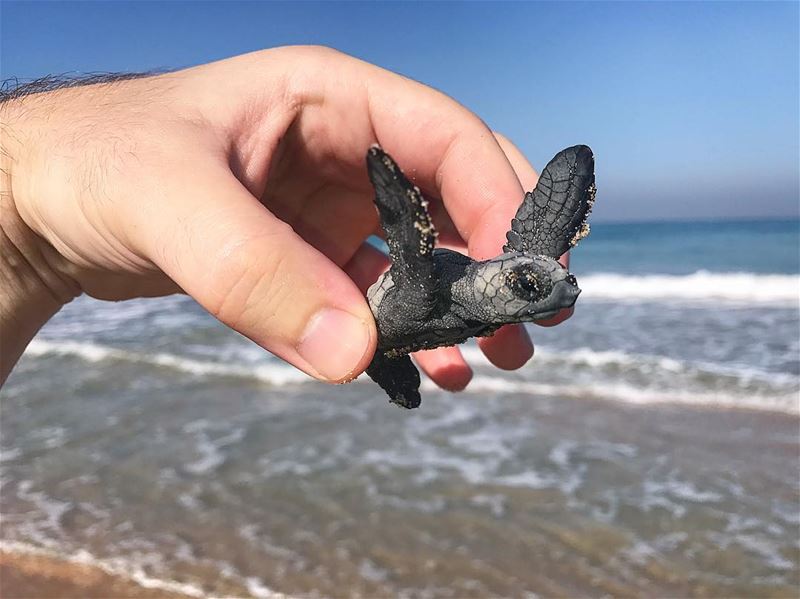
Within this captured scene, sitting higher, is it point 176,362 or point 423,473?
point 423,473

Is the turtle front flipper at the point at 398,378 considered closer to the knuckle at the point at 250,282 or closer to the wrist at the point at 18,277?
the knuckle at the point at 250,282

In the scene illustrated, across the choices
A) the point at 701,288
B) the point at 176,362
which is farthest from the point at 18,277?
the point at 701,288

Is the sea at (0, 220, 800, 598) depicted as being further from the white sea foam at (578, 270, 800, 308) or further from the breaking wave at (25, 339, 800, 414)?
→ the white sea foam at (578, 270, 800, 308)

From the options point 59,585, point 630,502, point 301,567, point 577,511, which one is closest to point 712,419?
point 630,502

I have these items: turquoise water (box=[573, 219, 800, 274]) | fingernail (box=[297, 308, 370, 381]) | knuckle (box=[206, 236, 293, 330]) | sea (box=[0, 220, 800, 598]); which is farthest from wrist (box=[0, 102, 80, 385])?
turquoise water (box=[573, 219, 800, 274])

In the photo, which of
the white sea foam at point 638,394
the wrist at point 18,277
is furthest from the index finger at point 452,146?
the white sea foam at point 638,394

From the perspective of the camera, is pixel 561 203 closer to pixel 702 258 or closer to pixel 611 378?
pixel 611 378
